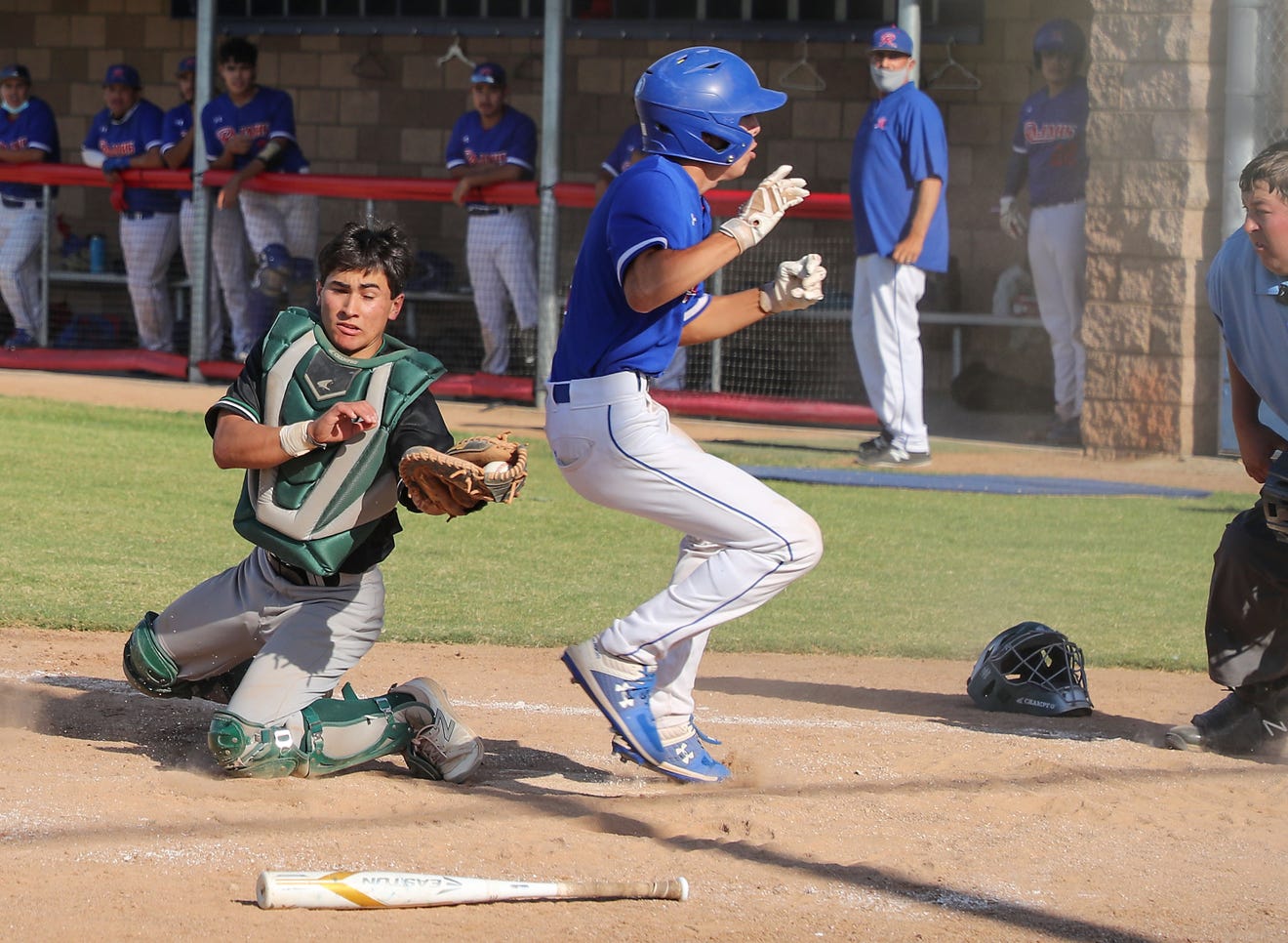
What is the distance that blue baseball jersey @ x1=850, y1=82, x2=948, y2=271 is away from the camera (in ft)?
30.8

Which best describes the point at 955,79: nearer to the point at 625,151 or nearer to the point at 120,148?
the point at 625,151

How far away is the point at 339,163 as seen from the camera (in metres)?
16.0

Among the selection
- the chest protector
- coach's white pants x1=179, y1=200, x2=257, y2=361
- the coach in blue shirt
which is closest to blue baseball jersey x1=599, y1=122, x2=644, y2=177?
the coach in blue shirt

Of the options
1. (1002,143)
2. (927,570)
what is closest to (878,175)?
(927,570)

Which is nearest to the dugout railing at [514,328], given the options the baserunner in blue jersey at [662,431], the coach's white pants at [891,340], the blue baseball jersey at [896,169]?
the blue baseball jersey at [896,169]

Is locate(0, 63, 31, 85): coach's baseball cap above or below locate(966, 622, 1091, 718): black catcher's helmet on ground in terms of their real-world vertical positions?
above

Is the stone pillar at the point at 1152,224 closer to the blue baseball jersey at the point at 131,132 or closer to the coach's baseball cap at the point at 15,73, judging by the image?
the blue baseball jersey at the point at 131,132

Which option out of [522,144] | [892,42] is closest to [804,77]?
[522,144]

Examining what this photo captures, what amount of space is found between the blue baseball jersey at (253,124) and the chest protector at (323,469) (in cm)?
831

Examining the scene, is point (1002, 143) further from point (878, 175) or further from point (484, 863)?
point (484, 863)

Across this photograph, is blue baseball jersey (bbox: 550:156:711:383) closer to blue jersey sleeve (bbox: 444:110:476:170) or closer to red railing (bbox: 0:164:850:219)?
red railing (bbox: 0:164:850:219)

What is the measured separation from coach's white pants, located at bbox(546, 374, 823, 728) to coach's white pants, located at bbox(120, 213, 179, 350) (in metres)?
9.11

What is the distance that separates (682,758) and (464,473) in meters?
0.93

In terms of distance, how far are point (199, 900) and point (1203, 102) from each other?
8.45 meters
